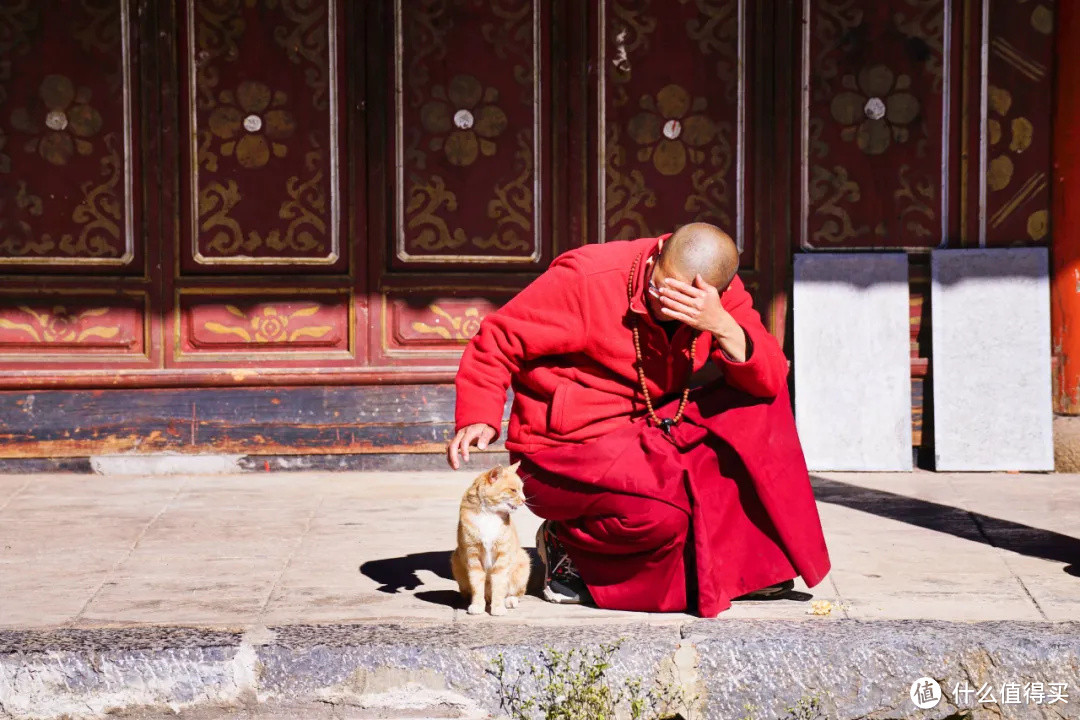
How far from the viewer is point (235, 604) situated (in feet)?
14.1


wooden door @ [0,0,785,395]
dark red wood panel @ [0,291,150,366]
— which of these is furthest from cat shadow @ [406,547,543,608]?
dark red wood panel @ [0,291,150,366]

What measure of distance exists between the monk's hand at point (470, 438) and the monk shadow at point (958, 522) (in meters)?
1.95

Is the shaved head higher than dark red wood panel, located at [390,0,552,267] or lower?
lower

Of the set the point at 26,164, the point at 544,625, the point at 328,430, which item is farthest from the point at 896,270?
the point at 26,164

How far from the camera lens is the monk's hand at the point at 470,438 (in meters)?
4.04

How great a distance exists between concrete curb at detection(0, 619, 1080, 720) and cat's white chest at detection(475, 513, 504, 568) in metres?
0.29

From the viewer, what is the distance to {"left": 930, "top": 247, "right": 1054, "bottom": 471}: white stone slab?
652 centimetres

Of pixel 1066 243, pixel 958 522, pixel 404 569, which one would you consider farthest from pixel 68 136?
pixel 1066 243

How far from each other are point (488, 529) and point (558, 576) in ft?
1.34

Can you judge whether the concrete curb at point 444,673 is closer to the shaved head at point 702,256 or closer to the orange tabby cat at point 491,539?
the orange tabby cat at point 491,539

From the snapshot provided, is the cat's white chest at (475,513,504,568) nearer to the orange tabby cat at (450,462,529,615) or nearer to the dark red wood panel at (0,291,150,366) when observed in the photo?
the orange tabby cat at (450,462,529,615)

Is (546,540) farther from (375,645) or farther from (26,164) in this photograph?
(26,164)

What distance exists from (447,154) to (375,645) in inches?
Result: 128

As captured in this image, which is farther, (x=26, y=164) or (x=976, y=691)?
(x=26, y=164)
